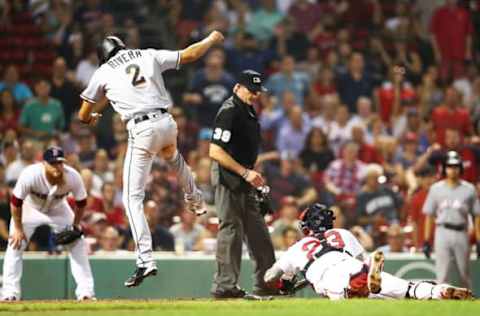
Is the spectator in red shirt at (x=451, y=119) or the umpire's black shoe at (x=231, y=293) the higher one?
the spectator in red shirt at (x=451, y=119)

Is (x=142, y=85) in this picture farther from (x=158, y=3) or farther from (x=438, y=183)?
(x=158, y=3)

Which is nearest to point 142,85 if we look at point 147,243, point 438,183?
point 147,243

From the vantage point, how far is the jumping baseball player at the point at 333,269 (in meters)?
13.5

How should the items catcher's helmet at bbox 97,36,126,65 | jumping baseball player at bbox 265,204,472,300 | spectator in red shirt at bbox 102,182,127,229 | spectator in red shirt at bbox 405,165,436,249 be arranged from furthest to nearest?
spectator in red shirt at bbox 102,182,127,229 < spectator in red shirt at bbox 405,165,436,249 < catcher's helmet at bbox 97,36,126,65 < jumping baseball player at bbox 265,204,472,300

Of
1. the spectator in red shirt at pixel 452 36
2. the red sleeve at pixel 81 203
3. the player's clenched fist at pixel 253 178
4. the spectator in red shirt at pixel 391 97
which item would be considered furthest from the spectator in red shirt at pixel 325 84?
the player's clenched fist at pixel 253 178

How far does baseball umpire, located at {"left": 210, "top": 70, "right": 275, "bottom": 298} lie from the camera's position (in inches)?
578

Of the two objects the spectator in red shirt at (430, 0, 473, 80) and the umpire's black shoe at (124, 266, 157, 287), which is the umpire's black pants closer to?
the umpire's black shoe at (124, 266, 157, 287)

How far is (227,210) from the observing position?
1480 centimetres

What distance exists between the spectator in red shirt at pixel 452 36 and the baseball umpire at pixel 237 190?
1060 cm

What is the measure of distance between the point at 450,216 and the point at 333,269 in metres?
5.09

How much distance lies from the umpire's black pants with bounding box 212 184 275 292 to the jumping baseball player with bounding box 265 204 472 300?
0.75 metres

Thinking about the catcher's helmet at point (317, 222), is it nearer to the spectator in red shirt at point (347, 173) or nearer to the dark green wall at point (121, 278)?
the dark green wall at point (121, 278)

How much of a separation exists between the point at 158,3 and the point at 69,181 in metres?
9.49

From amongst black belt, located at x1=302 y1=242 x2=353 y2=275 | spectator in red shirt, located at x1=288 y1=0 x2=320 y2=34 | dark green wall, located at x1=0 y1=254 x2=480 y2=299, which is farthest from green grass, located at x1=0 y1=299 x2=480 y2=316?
spectator in red shirt, located at x1=288 y1=0 x2=320 y2=34
